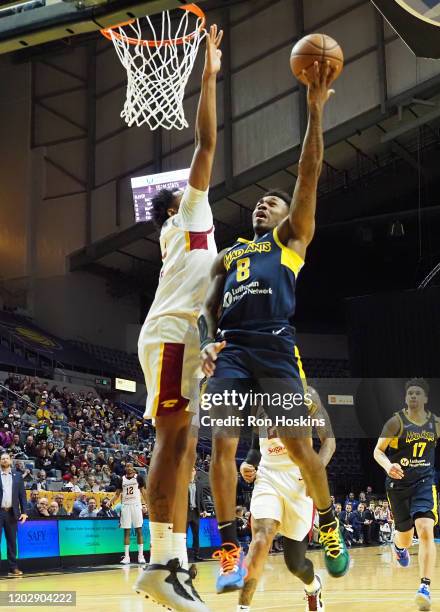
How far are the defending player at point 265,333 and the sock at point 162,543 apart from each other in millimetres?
433

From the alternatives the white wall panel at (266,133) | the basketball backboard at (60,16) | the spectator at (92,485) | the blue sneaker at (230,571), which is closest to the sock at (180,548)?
the blue sneaker at (230,571)

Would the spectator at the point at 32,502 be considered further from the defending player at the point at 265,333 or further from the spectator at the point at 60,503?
the defending player at the point at 265,333

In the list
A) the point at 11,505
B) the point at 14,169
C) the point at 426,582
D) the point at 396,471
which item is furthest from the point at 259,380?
the point at 14,169

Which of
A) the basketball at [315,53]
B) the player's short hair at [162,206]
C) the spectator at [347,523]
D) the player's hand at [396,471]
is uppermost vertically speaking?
the basketball at [315,53]

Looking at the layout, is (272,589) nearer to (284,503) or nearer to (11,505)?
(284,503)

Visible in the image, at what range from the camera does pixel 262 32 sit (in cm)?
2558

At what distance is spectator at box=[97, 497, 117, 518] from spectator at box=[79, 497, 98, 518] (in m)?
0.13

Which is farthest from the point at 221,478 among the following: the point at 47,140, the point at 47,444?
the point at 47,140

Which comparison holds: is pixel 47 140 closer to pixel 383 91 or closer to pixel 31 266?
pixel 31 266

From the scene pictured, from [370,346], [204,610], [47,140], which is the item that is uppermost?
[47,140]

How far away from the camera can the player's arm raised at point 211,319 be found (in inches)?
161

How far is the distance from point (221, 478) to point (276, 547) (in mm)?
16370

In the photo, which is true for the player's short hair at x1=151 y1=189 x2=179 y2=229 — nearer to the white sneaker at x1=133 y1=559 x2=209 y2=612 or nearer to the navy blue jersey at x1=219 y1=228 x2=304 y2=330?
the navy blue jersey at x1=219 y1=228 x2=304 y2=330

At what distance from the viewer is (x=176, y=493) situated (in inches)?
160
